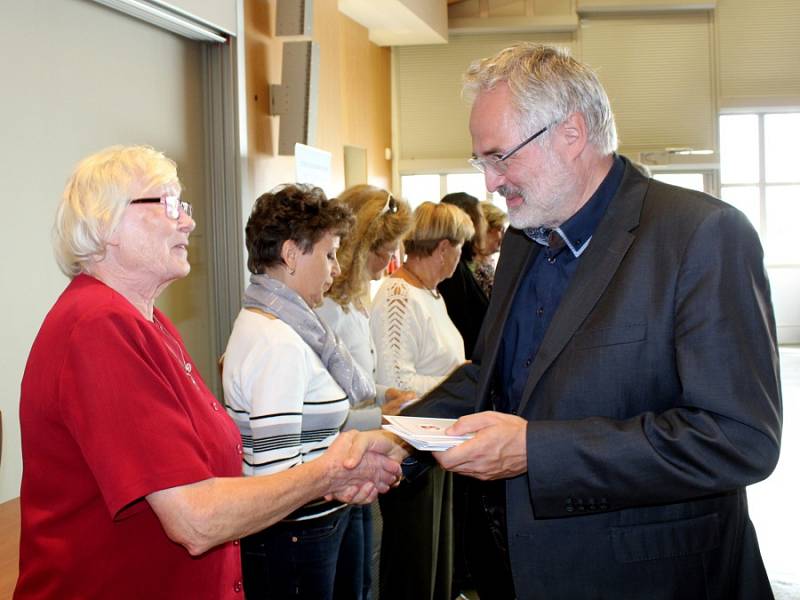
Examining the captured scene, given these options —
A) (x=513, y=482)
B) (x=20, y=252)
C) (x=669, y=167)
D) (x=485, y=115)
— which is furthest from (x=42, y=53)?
(x=669, y=167)

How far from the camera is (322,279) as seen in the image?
8.98 ft

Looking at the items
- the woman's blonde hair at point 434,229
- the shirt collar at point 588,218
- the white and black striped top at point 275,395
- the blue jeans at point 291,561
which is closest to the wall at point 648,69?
the woman's blonde hair at point 434,229

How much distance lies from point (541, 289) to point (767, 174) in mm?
12247

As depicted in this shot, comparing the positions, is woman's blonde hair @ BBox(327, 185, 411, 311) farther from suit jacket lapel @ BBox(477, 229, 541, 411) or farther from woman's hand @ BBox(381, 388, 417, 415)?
suit jacket lapel @ BBox(477, 229, 541, 411)

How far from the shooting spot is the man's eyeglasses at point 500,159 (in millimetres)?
1892

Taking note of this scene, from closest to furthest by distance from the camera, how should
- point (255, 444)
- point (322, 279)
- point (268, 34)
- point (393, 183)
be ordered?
point (255, 444) → point (322, 279) → point (268, 34) → point (393, 183)

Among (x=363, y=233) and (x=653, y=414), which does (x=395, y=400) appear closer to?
(x=363, y=233)

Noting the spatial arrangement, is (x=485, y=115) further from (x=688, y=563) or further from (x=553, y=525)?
(x=688, y=563)

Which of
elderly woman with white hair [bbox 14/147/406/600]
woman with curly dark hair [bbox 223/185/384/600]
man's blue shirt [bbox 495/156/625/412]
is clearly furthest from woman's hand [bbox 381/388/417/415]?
elderly woman with white hair [bbox 14/147/406/600]

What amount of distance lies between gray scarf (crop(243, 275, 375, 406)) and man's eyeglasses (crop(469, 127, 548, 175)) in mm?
790

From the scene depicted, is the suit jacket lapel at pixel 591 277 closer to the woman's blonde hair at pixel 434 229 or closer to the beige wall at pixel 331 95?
the woman's blonde hair at pixel 434 229

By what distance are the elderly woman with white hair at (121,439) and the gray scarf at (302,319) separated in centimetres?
65

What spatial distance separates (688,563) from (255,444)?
3.82 feet

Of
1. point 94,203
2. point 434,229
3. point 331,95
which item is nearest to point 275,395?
point 94,203
